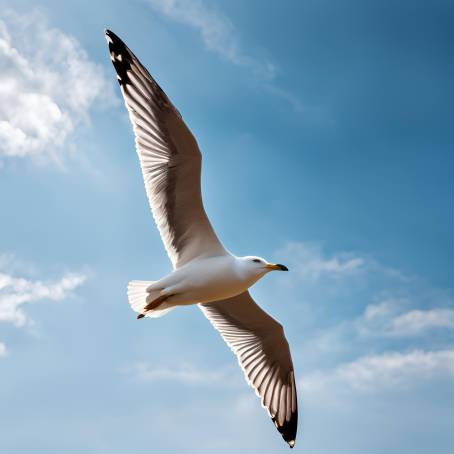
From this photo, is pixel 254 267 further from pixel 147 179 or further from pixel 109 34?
pixel 109 34

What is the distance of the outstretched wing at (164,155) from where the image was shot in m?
6.54

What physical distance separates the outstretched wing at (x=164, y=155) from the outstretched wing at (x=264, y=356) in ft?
3.90

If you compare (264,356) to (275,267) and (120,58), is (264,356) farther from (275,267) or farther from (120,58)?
(120,58)

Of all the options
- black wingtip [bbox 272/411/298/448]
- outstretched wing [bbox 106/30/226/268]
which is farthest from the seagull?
black wingtip [bbox 272/411/298/448]

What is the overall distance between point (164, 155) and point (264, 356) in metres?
2.71

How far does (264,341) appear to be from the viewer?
7.91 m

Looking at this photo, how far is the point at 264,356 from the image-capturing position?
796 centimetres

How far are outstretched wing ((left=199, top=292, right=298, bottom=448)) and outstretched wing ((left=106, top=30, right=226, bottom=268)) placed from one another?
119 cm

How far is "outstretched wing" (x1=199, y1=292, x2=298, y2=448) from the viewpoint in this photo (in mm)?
7852

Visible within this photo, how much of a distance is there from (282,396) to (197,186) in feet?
9.18

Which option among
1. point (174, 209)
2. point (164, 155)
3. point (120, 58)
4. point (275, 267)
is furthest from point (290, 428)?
point (120, 58)

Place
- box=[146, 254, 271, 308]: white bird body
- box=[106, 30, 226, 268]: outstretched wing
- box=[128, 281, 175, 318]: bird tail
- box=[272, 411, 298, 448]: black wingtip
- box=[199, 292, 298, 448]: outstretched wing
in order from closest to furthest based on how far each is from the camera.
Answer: box=[106, 30, 226, 268]: outstretched wing → box=[146, 254, 271, 308]: white bird body → box=[128, 281, 175, 318]: bird tail → box=[199, 292, 298, 448]: outstretched wing → box=[272, 411, 298, 448]: black wingtip

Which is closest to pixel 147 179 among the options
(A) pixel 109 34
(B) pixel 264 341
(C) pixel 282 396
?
(A) pixel 109 34

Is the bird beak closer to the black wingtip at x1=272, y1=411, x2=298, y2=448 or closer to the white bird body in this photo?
the white bird body
